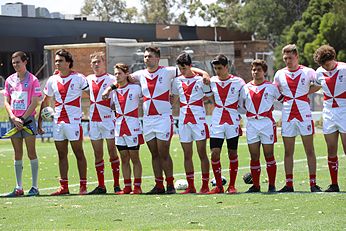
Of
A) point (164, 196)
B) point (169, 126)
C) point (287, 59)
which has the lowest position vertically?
point (164, 196)

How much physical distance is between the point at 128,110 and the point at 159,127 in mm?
560

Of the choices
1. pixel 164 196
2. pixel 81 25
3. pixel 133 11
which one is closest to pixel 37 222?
pixel 164 196

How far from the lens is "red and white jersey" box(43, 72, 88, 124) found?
46.6 feet

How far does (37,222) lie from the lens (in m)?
11.0

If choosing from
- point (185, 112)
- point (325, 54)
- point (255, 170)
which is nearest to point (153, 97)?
point (185, 112)

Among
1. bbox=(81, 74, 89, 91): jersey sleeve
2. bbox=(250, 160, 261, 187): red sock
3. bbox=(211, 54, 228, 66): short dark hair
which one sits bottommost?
bbox=(250, 160, 261, 187): red sock

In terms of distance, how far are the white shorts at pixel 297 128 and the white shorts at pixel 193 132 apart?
3.79 ft

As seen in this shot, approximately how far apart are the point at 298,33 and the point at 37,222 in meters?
54.6

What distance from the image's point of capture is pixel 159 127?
1381 centimetres

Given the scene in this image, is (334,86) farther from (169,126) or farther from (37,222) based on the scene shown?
(37,222)

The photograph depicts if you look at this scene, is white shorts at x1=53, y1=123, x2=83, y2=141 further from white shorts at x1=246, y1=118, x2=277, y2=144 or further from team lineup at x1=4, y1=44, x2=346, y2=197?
white shorts at x1=246, y1=118, x2=277, y2=144

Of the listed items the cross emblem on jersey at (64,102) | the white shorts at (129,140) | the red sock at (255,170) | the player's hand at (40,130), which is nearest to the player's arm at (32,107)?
the player's hand at (40,130)

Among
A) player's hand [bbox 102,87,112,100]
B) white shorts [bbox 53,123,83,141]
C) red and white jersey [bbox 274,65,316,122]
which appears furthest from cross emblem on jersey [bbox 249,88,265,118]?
white shorts [bbox 53,123,83,141]

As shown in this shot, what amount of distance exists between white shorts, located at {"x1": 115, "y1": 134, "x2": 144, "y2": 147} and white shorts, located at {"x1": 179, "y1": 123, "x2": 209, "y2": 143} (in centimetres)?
66
